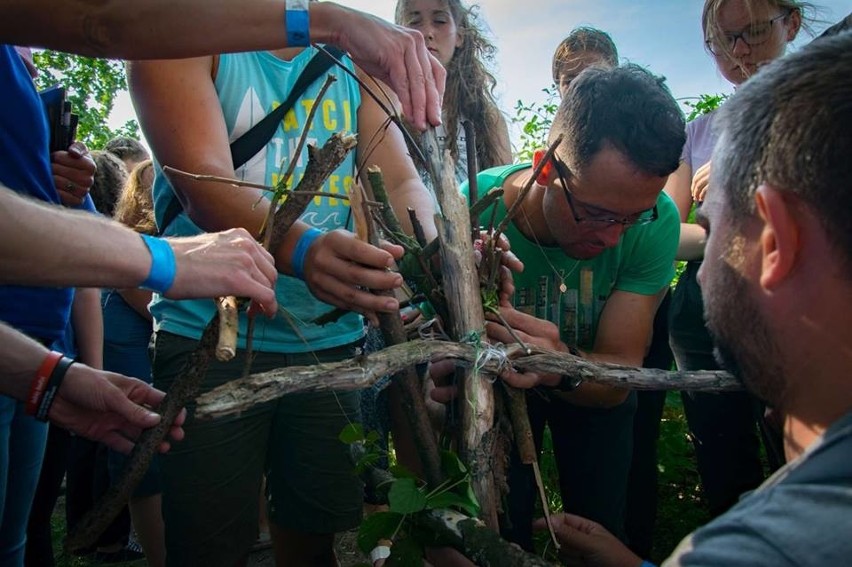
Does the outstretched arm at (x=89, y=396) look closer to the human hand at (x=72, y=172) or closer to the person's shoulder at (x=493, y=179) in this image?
the human hand at (x=72, y=172)

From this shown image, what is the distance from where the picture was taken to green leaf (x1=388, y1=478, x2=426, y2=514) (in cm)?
158

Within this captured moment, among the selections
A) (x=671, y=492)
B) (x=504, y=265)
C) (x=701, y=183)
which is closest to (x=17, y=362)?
(x=504, y=265)

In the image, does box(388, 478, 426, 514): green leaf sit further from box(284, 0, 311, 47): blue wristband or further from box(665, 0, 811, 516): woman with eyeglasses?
box(665, 0, 811, 516): woman with eyeglasses

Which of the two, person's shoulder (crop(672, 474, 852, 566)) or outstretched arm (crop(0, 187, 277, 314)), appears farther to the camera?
outstretched arm (crop(0, 187, 277, 314))

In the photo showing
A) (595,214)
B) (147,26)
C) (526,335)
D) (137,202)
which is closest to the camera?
(147,26)

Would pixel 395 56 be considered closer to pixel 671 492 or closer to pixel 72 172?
pixel 72 172

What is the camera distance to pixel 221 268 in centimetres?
146

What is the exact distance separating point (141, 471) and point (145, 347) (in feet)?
7.89

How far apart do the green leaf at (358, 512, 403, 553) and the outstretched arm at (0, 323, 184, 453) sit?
648 mm

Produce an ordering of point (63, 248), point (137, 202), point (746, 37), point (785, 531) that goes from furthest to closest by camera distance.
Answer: point (137, 202) → point (746, 37) → point (63, 248) → point (785, 531)

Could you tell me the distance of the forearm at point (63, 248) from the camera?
1302mm

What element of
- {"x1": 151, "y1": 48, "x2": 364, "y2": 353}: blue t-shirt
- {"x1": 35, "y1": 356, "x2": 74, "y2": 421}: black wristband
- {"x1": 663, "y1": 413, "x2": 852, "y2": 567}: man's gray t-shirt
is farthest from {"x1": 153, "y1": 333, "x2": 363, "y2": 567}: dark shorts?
{"x1": 663, "y1": 413, "x2": 852, "y2": 567}: man's gray t-shirt

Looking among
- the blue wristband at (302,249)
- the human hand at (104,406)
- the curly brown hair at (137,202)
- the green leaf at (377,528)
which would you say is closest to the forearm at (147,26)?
the blue wristband at (302,249)

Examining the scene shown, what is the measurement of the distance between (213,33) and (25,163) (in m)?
0.94
